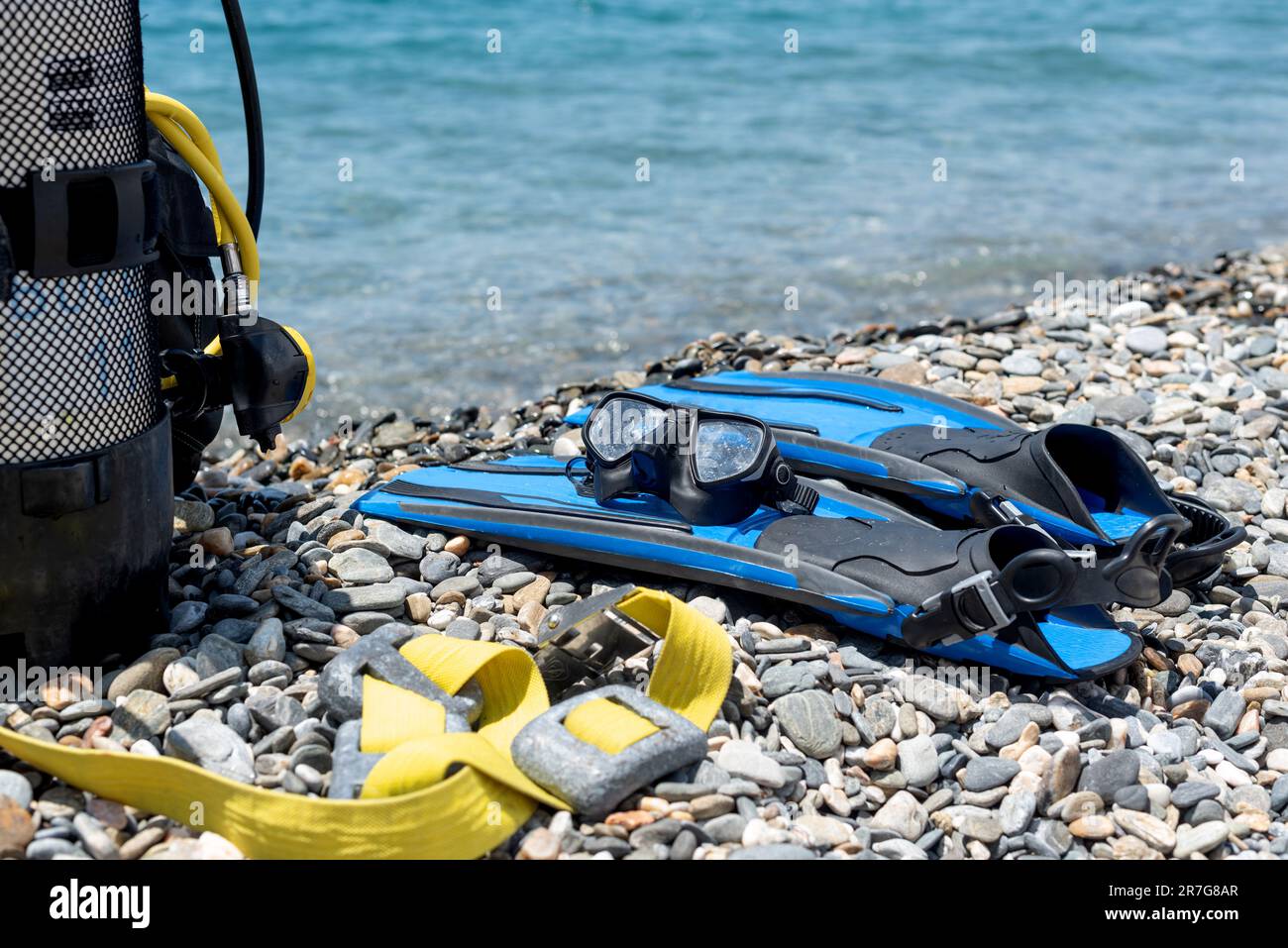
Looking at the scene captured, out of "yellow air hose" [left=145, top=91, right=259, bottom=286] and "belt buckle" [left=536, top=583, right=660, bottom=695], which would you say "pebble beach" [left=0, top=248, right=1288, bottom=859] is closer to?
"belt buckle" [left=536, top=583, right=660, bottom=695]

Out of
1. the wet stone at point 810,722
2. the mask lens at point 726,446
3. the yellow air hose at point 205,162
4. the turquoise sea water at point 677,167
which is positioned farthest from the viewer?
the turquoise sea water at point 677,167

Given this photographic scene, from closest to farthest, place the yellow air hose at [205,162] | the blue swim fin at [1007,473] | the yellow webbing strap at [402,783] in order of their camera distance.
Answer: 1. the yellow webbing strap at [402,783]
2. the yellow air hose at [205,162]
3. the blue swim fin at [1007,473]

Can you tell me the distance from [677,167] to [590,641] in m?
7.76

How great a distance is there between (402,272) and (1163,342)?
421 centimetres

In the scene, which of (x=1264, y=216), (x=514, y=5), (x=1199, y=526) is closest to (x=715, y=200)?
(x=1264, y=216)

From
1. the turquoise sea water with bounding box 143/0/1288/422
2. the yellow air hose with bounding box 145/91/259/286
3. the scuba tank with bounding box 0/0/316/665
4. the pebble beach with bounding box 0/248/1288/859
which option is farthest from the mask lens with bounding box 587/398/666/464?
the turquoise sea water with bounding box 143/0/1288/422

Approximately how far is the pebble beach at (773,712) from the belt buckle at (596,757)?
0.16 feet

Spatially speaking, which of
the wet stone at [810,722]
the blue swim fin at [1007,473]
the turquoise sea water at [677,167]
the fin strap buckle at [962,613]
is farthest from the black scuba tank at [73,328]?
the turquoise sea water at [677,167]

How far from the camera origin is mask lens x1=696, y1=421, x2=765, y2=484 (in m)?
3.55

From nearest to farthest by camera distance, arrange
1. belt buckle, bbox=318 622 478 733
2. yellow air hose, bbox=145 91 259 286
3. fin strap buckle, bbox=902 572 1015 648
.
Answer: belt buckle, bbox=318 622 478 733 → fin strap buckle, bbox=902 572 1015 648 → yellow air hose, bbox=145 91 259 286

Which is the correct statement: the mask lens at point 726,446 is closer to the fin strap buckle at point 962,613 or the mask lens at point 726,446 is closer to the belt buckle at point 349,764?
the fin strap buckle at point 962,613

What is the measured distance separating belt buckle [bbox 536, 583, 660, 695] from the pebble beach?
10 cm

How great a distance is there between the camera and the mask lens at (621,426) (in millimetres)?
3611

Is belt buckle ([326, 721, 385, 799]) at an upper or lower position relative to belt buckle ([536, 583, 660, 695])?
lower
